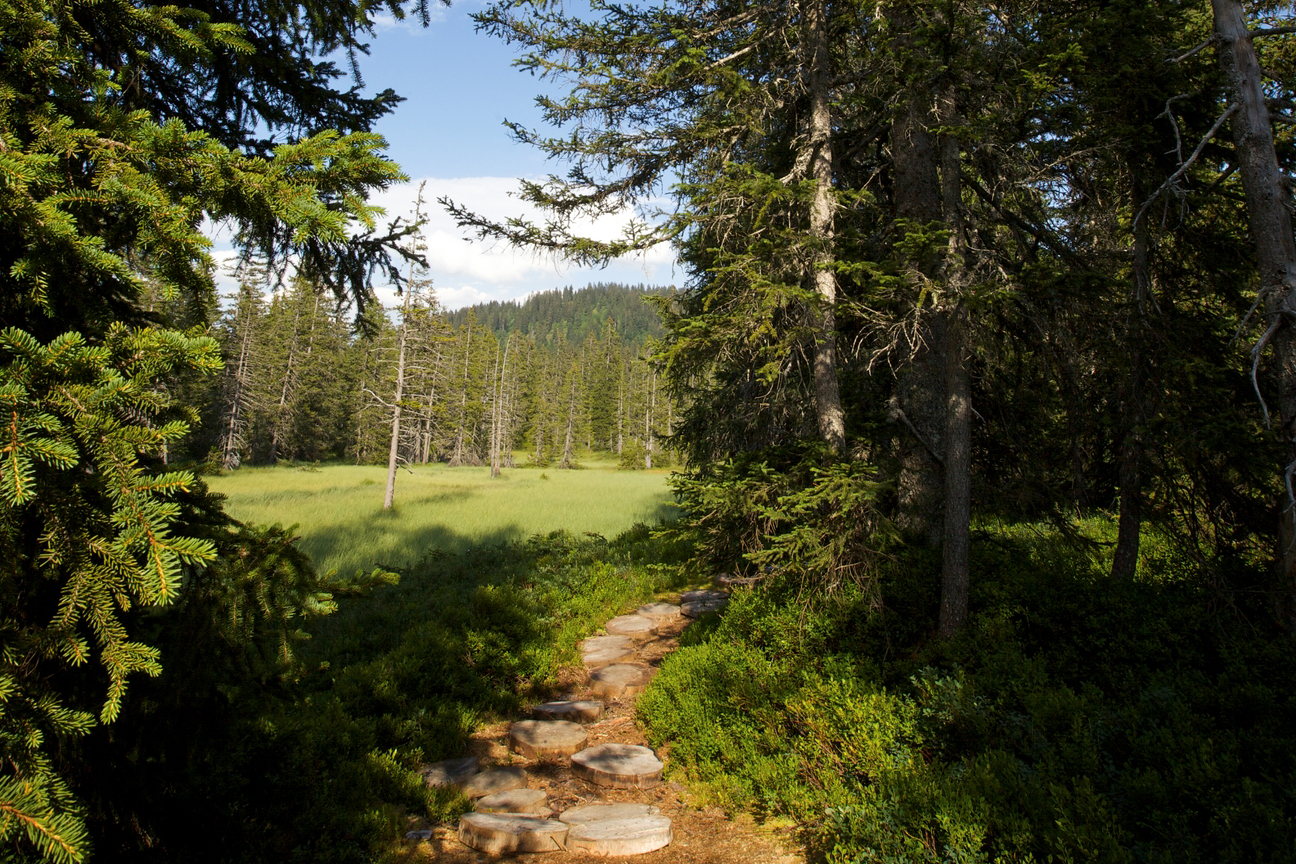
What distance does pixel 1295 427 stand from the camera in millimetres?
4270

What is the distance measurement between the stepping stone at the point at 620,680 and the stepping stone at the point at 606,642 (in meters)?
0.55

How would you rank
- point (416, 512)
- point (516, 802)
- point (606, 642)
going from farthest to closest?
point (416, 512) < point (606, 642) < point (516, 802)

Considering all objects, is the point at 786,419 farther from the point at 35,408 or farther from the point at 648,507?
the point at 648,507

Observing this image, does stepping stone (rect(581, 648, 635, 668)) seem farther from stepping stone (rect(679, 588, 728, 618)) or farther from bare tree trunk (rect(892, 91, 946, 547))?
bare tree trunk (rect(892, 91, 946, 547))

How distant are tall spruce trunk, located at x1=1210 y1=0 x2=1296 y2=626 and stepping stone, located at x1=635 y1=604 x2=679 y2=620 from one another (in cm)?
631

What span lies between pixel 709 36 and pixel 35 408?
752cm

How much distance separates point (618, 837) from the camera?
4.13m

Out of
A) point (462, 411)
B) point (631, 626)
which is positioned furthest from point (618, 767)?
point (462, 411)

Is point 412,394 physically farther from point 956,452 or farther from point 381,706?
point 956,452

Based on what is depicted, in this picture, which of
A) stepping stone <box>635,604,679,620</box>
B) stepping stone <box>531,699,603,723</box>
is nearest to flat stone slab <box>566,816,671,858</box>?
stepping stone <box>531,699,603,723</box>

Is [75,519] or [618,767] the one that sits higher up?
[75,519]

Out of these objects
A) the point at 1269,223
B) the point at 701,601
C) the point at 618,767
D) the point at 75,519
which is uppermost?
the point at 1269,223

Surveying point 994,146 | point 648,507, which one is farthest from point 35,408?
Answer: point 648,507

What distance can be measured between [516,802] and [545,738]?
97cm
